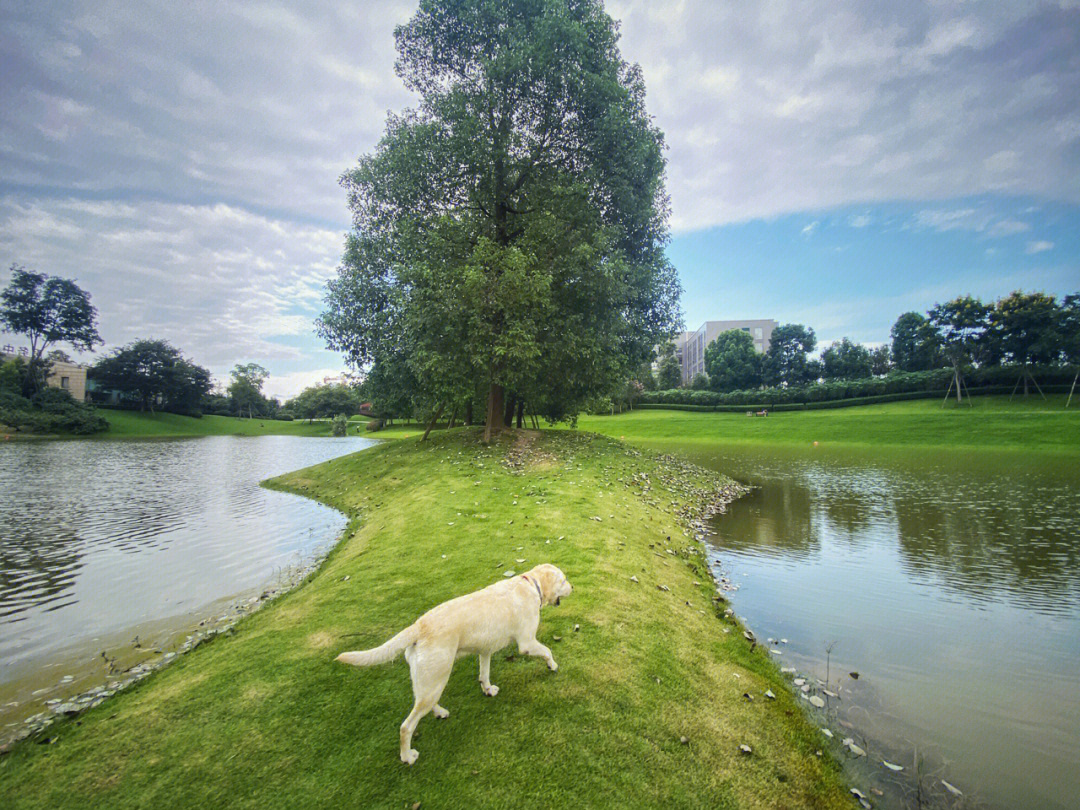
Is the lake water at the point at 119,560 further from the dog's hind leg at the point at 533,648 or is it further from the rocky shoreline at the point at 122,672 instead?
the dog's hind leg at the point at 533,648

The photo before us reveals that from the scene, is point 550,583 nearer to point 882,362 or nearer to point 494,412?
point 494,412

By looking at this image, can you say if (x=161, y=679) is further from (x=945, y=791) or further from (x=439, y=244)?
(x=439, y=244)

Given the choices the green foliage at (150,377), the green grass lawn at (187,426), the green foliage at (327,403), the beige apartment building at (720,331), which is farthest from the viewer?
the beige apartment building at (720,331)

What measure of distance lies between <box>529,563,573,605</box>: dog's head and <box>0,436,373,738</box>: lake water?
20.8 feet

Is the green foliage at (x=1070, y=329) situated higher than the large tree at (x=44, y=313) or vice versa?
the large tree at (x=44, y=313)

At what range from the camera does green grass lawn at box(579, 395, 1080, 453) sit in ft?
121

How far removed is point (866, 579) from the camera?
9914 millimetres

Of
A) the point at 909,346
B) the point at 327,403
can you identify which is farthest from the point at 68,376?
the point at 909,346

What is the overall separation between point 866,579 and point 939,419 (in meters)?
47.9

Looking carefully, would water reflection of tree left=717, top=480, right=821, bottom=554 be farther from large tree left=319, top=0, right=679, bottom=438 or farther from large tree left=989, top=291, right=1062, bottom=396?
large tree left=989, top=291, right=1062, bottom=396

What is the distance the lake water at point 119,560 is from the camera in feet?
23.5

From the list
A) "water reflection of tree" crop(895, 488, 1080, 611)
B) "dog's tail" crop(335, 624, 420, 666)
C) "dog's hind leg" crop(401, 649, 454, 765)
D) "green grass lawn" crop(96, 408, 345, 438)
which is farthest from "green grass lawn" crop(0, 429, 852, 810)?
"green grass lawn" crop(96, 408, 345, 438)

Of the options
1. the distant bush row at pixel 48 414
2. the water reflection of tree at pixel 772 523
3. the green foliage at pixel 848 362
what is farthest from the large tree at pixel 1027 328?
the distant bush row at pixel 48 414

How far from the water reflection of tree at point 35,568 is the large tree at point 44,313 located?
78.8 meters
